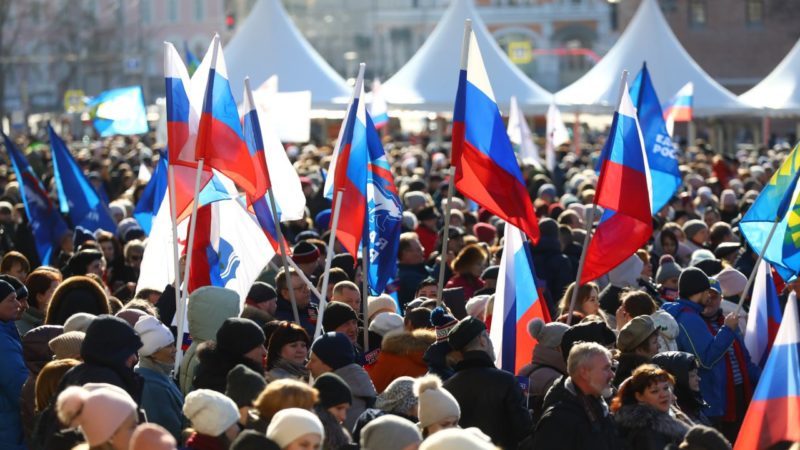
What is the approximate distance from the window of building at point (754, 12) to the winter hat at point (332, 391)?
63.5 metres

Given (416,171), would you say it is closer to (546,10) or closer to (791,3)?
(791,3)

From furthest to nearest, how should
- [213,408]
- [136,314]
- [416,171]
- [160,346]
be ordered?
[416,171]
[136,314]
[160,346]
[213,408]

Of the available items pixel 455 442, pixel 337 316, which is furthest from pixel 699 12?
pixel 455 442

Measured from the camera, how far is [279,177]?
11.5 m

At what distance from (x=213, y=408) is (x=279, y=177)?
521 centimetres

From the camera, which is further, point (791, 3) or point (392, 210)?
point (791, 3)

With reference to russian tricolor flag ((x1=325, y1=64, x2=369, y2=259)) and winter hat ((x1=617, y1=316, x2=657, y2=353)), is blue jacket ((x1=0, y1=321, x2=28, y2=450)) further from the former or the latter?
winter hat ((x1=617, y1=316, x2=657, y2=353))

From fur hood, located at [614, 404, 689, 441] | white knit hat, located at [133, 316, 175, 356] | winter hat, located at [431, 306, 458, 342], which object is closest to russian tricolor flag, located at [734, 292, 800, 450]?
fur hood, located at [614, 404, 689, 441]

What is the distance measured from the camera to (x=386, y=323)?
9.28 meters

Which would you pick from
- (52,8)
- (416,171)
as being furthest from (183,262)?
(52,8)

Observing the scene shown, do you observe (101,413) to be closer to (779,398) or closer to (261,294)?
(779,398)

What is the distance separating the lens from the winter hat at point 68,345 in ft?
25.2

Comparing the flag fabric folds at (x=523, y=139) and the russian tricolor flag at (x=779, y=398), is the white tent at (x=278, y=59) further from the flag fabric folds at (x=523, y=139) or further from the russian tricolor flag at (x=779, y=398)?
the russian tricolor flag at (x=779, y=398)

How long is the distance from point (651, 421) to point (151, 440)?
2.47 m
